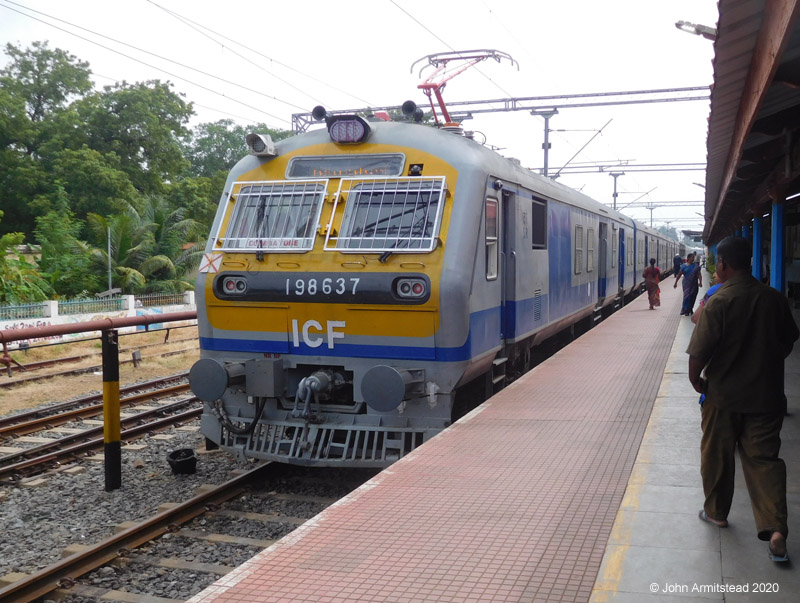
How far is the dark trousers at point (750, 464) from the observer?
384 cm

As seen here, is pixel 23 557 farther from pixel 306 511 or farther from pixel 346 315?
pixel 346 315

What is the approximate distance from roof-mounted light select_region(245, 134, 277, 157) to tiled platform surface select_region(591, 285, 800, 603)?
14.8 feet

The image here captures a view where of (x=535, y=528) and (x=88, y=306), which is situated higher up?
(x=88, y=306)

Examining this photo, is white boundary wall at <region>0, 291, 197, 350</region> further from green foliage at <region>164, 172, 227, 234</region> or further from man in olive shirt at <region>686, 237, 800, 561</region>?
green foliage at <region>164, 172, 227, 234</region>

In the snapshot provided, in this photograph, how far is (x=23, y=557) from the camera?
565 centimetres

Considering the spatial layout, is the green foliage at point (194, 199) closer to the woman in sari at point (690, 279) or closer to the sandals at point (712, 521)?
the woman in sari at point (690, 279)

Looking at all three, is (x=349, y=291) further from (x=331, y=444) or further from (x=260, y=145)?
(x=260, y=145)

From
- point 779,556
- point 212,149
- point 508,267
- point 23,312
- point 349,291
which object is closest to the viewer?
point 779,556

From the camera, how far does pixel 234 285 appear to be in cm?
720

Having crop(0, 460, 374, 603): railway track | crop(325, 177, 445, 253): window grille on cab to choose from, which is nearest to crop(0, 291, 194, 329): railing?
crop(0, 460, 374, 603): railway track

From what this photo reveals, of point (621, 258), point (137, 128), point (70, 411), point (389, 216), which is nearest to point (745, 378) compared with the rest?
point (389, 216)

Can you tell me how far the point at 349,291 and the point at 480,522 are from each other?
9.26 ft

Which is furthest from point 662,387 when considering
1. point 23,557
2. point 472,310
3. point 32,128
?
point 32,128

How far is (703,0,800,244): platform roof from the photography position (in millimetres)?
3602
